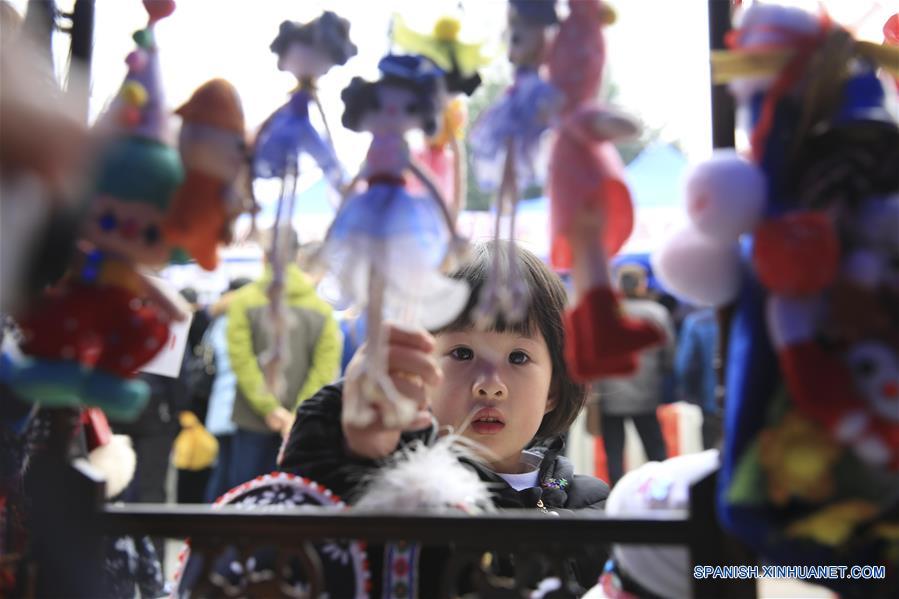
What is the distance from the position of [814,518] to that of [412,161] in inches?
16.2

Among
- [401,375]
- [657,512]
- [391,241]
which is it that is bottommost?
[657,512]

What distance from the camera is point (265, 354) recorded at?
0.67 meters

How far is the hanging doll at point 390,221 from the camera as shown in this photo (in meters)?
0.65

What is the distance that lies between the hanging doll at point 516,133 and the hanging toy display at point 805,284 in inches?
5.0

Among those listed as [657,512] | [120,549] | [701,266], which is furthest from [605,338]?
[120,549]

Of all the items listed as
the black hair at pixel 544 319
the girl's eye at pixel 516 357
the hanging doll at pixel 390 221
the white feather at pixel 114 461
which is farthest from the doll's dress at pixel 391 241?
the white feather at pixel 114 461

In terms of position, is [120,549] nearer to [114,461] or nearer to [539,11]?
[114,461]

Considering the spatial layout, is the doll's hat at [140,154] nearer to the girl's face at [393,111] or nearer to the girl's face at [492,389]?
the girl's face at [393,111]

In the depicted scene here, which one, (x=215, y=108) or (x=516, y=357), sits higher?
(x=215, y=108)

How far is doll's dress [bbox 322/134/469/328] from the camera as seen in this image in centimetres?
64

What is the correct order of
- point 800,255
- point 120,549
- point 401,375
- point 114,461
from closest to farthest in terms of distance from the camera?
point 800,255 → point 401,375 → point 120,549 → point 114,461

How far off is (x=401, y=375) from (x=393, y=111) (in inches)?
10.3

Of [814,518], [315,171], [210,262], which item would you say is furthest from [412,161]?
[814,518]

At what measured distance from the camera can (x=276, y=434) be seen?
269 centimetres
